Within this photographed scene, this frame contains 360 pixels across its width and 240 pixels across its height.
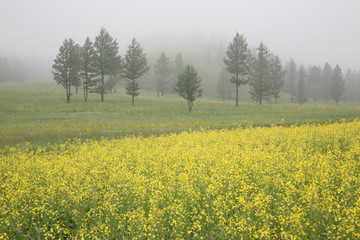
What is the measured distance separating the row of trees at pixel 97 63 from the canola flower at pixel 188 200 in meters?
34.1

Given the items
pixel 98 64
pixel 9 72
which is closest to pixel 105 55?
pixel 98 64

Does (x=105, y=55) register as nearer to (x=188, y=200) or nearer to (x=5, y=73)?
(x=188, y=200)

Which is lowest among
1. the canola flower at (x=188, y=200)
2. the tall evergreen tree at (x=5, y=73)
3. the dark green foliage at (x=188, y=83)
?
the canola flower at (x=188, y=200)

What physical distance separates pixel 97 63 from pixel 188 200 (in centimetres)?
4336

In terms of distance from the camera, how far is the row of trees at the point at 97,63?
41.9 m

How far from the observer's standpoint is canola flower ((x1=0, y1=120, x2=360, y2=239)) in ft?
13.5

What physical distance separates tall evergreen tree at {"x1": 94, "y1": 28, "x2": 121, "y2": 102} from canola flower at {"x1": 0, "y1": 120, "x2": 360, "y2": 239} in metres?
36.6

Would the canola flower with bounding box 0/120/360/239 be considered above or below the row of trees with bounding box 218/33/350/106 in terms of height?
below

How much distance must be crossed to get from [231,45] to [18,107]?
36.4 meters

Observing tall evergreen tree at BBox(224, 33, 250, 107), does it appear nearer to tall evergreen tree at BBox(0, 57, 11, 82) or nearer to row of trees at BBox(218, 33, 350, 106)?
row of trees at BBox(218, 33, 350, 106)

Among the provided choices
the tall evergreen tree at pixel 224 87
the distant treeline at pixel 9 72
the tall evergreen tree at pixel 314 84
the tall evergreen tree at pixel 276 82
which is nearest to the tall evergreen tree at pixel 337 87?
the tall evergreen tree at pixel 314 84

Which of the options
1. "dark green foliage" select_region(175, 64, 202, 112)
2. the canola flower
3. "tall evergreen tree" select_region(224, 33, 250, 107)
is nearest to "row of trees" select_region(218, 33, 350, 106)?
"tall evergreen tree" select_region(224, 33, 250, 107)

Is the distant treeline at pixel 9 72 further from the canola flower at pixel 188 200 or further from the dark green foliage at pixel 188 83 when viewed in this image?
the canola flower at pixel 188 200

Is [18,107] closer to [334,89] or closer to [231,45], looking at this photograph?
[231,45]
